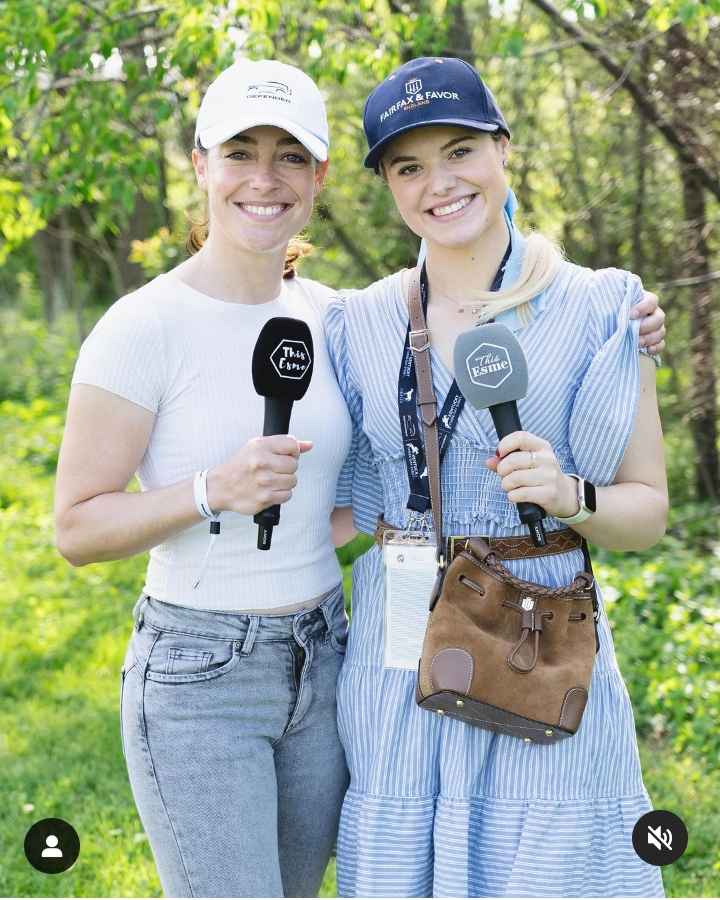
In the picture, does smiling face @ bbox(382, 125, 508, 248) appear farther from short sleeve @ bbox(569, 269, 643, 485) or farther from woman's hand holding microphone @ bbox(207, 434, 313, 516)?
woman's hand holding microphone @ bbox(207, 434, 313, 516)

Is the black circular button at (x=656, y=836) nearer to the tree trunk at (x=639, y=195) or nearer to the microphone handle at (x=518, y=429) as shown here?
the microphone handle at (x=518, y=429)

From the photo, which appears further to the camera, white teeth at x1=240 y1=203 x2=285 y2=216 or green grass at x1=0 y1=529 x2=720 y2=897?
green grass at x1=0 y1=529 x2=720 y2=897

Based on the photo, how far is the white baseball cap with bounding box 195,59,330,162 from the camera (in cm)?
268

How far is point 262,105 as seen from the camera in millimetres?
2680

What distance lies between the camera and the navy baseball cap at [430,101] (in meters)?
2.59

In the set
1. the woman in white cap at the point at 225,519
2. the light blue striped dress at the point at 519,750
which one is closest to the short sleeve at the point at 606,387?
the light blue striped dress at the point at 519,750

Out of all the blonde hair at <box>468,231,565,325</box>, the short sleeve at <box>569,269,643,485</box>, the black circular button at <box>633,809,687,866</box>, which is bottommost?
the black circular button at <box>633,809,687,866</box>

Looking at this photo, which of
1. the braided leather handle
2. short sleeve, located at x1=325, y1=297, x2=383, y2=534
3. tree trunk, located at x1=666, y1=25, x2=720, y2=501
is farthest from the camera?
tree trunk, located at x1=666, y1=25, x2=720, y2=501

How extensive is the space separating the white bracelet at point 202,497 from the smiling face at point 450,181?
0.78m

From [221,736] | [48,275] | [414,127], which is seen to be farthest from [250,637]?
[48,275]

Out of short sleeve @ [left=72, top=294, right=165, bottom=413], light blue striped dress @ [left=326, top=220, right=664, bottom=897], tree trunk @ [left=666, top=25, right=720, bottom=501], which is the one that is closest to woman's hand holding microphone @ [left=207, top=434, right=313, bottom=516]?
short sleeve @ [left=72, top=294, right=165, bottom=413]

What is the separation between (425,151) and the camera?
8.71 feet

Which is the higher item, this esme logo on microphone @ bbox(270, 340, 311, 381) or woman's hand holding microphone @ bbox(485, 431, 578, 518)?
this esme logo on microphone @ bbox(270, 340, 311, 381)

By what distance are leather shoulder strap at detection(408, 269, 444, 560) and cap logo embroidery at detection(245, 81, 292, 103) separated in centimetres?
60
